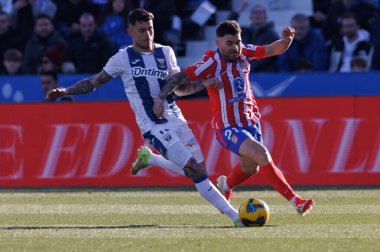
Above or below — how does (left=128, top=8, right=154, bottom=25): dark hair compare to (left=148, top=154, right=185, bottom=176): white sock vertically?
above

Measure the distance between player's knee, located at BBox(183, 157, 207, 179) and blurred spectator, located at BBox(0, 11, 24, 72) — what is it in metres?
11.3

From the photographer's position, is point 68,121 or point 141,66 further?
point 68,121

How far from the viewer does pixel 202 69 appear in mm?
10711

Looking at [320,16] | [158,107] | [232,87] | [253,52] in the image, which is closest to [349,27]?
[320,16]

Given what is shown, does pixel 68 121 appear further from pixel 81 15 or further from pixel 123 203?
pixel 81 15

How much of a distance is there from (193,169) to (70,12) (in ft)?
38.3

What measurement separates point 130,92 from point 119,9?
980 centimetres

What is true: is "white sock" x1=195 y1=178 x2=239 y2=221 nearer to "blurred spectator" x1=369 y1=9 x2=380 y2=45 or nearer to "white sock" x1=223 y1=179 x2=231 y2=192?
"white sock" x1=223 y1=179 x2=231 y2=192

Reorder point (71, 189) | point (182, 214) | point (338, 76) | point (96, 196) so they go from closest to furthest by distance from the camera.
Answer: point (182, 214), point (96, 196), point (71, 189), point (338, 76)

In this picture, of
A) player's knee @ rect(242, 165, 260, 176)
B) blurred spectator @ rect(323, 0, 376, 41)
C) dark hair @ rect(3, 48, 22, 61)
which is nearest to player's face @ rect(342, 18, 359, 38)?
blurred spectator @ rect(323, 0, 376, 41)

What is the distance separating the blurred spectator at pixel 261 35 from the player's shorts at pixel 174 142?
8.25 meters

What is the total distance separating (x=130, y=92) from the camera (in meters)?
10.9

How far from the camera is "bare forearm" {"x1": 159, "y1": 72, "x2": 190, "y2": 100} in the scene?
34.3 ft

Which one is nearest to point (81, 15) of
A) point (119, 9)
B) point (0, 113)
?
point (119, 9)
